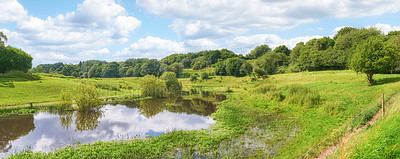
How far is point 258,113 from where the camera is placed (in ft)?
74.7

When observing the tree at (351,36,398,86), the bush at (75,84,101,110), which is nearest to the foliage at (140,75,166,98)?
the bush at (75,84,101,110)

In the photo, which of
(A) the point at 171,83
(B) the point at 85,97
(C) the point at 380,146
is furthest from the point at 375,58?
(B) the point at 85,97

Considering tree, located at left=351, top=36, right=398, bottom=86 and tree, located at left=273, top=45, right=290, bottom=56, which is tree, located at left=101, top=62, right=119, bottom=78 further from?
tree, located at left=351, top=36, right=398, bottom=86

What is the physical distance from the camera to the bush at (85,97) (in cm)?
2641

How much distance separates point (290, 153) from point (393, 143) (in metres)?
5.12

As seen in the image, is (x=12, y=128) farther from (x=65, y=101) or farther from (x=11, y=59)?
(x=11, y=59)

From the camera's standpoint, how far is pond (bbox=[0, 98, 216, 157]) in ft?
52.8

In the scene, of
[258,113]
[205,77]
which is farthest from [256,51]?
[258,113]

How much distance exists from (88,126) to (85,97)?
25.8 feet

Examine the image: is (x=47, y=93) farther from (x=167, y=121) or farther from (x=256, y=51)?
(x=256, y=51)

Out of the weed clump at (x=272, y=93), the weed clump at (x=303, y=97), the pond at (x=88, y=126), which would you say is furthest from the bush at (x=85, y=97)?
the weed clump at (x=303, y=97)

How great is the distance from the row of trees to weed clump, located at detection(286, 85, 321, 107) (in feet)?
218

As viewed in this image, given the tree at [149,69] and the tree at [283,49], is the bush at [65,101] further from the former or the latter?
the tree at [283,49]

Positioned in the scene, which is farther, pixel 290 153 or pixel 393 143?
pixel 290 153
